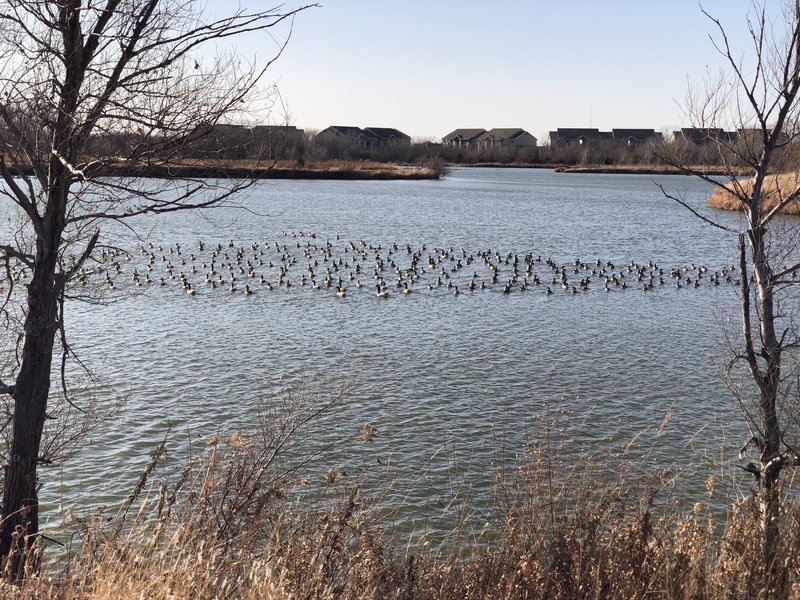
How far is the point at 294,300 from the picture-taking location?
23.2 metres

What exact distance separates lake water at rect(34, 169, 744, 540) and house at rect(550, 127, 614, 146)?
118259 mm

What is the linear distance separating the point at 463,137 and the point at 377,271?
134 metres

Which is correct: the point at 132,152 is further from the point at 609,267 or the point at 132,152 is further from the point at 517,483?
the point at 609,267

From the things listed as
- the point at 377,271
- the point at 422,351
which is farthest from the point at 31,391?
the point at 377,271

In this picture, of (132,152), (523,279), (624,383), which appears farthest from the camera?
(523,279)

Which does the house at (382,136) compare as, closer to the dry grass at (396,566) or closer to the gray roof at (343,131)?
the gray roof at (343,131)

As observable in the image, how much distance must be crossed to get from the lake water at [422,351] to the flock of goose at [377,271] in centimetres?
17

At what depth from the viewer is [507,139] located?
150m

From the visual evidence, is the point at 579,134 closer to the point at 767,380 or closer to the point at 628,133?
the point at 628,133

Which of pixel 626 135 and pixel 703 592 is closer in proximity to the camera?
pixel 703 592

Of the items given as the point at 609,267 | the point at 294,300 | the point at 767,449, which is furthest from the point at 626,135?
the point at 767,449

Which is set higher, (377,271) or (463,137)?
(463,137)

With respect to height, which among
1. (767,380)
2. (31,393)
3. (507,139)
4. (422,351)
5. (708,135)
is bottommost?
(422,351)

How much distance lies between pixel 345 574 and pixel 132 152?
3831 millimetres
